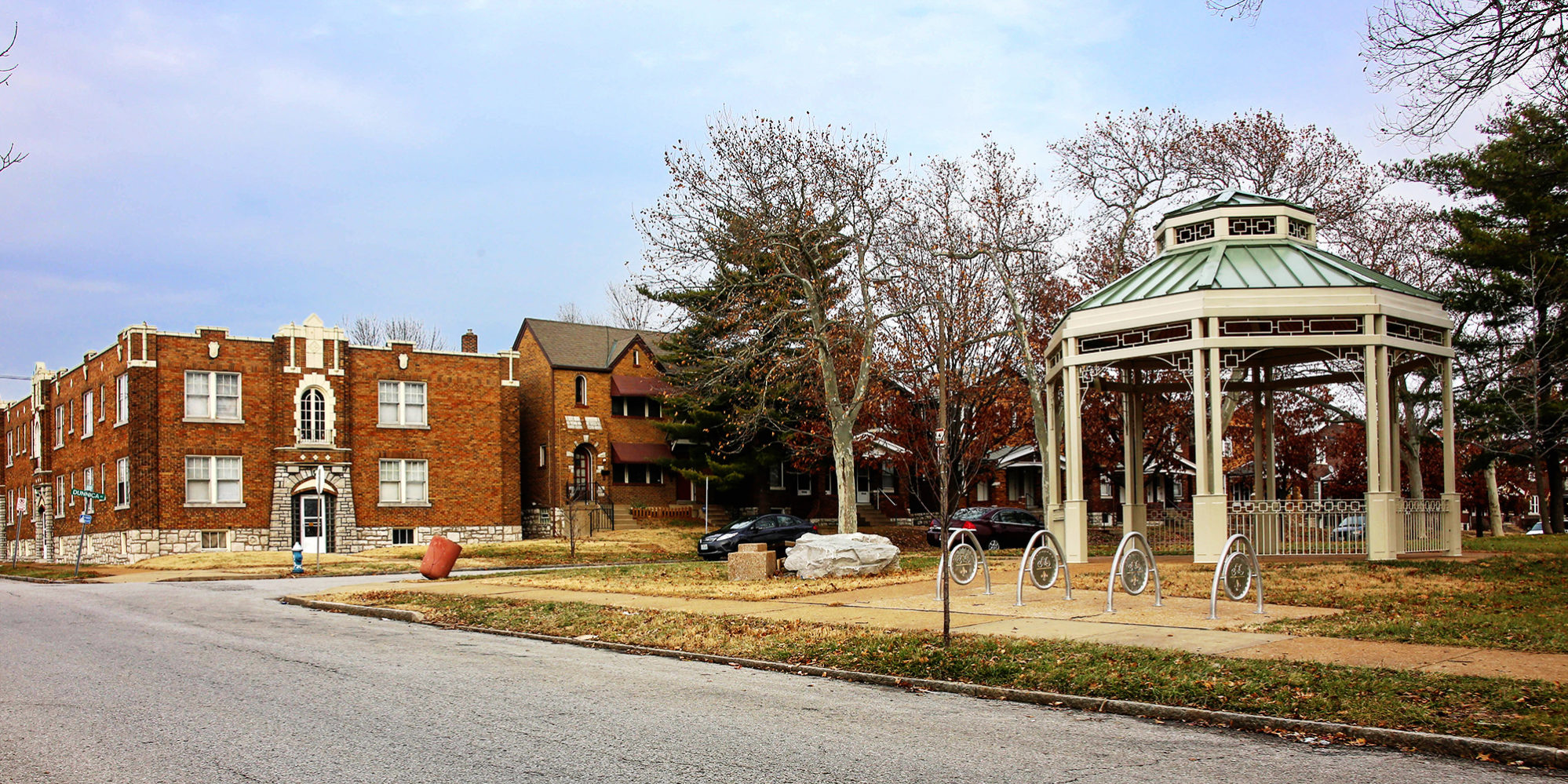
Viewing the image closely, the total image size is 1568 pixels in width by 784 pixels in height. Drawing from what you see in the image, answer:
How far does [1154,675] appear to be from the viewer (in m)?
9.68

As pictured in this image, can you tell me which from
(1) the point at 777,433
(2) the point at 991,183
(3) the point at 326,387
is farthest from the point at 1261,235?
(3) the point at 326,387

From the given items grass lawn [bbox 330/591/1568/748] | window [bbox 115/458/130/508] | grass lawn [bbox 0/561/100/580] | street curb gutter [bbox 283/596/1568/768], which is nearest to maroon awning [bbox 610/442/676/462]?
window [bbox 115/458/130/508]

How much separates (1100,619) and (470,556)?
2806 cm

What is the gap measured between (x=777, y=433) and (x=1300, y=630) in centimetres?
3380

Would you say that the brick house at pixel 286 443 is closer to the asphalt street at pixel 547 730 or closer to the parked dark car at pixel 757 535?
the parked dark car at pixel 757 535

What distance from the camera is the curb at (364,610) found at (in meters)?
17.7

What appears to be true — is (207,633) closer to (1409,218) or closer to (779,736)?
(779,736)

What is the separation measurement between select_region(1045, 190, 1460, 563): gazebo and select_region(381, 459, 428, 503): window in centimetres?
2853

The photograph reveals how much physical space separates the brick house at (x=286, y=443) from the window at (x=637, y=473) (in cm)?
580

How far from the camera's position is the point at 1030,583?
18969 millimetres

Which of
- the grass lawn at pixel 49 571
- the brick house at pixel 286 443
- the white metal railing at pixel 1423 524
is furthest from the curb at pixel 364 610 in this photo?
the brick house at pixel 286 443

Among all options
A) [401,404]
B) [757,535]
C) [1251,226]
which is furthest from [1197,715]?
[401,404]

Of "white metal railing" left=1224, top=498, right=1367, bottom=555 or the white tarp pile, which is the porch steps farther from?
"white metal railing" left=1224, top=498, right=1367, bottom=555

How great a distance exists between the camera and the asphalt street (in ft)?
22.9
